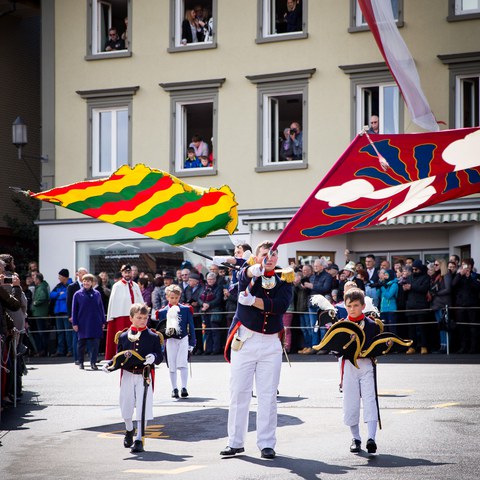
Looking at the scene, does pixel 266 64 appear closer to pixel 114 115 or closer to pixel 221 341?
pixel 114 115

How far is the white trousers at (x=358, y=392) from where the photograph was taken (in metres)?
10.9

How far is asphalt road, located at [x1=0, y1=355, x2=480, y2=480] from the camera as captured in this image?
32.9 ft

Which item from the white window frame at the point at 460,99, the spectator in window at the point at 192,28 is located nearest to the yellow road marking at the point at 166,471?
the white window frame at the point at 460,99

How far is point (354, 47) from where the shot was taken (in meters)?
29.1

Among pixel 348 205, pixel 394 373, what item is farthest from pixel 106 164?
pixel 348 205

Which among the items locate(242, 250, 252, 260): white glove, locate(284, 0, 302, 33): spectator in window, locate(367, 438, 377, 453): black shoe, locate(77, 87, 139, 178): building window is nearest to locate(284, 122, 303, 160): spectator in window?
locate(284, 0, 302, 33): spectator in window

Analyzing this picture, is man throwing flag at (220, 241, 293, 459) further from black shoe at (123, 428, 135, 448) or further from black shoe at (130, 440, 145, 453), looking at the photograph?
black shoe at (123, 428, 135, 448)

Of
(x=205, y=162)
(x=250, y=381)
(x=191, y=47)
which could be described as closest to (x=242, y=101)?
(x=205, y=162)

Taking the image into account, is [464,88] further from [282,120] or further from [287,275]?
[287,275]

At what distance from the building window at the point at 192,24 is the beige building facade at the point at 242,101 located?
0.04 meters

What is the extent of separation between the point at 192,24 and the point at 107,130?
379 cm

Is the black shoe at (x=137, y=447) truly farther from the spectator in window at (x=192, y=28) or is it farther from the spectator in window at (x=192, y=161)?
the spectator in window at (x=192, y=28)

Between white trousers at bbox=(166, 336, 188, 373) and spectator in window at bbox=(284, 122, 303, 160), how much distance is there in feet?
45.1

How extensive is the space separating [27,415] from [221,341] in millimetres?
10678
